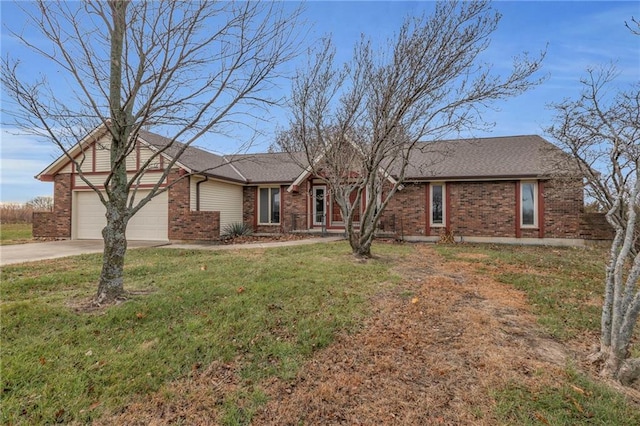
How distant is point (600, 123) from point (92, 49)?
384 inches

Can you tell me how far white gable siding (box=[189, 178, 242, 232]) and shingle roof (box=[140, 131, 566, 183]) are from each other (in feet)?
1.90

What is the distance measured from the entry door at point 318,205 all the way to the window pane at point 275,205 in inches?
79.8

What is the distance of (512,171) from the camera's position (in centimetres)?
1357

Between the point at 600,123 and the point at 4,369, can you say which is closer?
the point at 4,369

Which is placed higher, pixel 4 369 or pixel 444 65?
pixel 444 65

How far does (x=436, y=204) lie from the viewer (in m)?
14.7

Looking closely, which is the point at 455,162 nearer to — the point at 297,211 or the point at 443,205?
the point at 443,205

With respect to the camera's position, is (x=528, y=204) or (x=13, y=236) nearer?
(x=528, y=204)

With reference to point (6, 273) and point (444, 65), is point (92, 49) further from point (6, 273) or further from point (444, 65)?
point (444, 65)

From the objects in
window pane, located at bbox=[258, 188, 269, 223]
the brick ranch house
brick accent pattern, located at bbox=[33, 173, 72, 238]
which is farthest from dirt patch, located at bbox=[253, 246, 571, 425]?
brick accent pattern, located at bbox=[33, 173, 72, 238]

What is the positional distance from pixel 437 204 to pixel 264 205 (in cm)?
891

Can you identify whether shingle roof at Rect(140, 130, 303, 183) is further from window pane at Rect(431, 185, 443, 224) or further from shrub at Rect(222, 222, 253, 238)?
window pane at Rect(431, 185, 443, 224)

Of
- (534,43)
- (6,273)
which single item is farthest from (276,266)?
(534,43)

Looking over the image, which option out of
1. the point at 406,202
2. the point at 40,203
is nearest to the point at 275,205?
the point at 406,202
